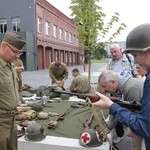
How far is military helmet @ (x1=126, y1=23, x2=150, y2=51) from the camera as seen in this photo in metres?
1.89

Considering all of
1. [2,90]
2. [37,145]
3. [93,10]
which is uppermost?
[93,10]

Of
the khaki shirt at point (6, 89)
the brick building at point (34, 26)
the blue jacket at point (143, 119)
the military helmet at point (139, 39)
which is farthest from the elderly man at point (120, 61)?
the brick building at point (34, 26)

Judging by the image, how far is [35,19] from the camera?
27.1 metres

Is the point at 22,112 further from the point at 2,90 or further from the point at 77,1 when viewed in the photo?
the point at 77,1

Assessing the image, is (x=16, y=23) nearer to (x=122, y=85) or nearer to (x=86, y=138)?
(x=86, y=138)

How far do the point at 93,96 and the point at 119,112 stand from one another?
0.53m

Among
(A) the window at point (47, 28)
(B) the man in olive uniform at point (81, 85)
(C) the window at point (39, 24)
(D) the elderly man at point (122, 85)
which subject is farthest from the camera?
(A) the window at point (47, 28)

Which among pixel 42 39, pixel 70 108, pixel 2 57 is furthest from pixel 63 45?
pixel 2 57

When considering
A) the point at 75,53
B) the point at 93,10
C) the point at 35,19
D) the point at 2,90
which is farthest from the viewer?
→ the point at 75,53

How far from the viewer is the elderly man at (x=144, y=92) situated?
1.80m

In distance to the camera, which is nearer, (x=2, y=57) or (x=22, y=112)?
(x=2, y=57)

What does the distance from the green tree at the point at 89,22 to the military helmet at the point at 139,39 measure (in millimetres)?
7542

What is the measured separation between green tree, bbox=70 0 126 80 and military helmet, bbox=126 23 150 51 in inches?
297

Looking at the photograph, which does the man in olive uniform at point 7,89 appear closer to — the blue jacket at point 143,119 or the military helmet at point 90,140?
the military helmet at point 90,140
